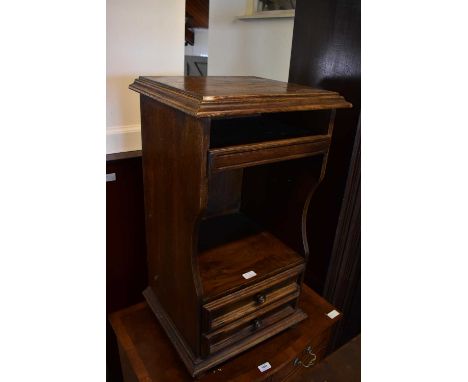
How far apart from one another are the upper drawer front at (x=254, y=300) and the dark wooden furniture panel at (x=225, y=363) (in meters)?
0.14

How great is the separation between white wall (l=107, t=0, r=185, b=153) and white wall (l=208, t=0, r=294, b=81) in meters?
0.74

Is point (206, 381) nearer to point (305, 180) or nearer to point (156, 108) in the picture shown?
point (305, 180)

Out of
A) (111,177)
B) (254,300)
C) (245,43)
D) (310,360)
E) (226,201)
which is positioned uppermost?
(245,43)

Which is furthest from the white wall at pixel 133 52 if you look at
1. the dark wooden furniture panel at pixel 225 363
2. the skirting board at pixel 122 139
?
the dark wooden furniture panel at pixel 225 363

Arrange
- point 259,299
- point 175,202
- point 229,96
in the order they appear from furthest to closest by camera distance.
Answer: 1. point 259,299
2. point 175,202
3. point 229,96

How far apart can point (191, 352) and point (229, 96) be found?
72 cm

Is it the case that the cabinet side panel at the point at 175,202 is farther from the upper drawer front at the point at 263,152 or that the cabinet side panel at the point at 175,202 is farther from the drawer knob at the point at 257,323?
the drawer knob at the point at 257,323

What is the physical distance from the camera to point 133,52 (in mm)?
1082

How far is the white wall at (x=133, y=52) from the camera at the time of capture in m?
1.04

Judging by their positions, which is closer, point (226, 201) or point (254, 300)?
point (254, 300)

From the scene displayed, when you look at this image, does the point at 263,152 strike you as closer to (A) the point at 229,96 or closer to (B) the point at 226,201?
(A) the point at 229,96

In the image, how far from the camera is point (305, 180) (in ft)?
3.48

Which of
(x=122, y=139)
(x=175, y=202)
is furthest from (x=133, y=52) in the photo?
(x=175, y=202)
